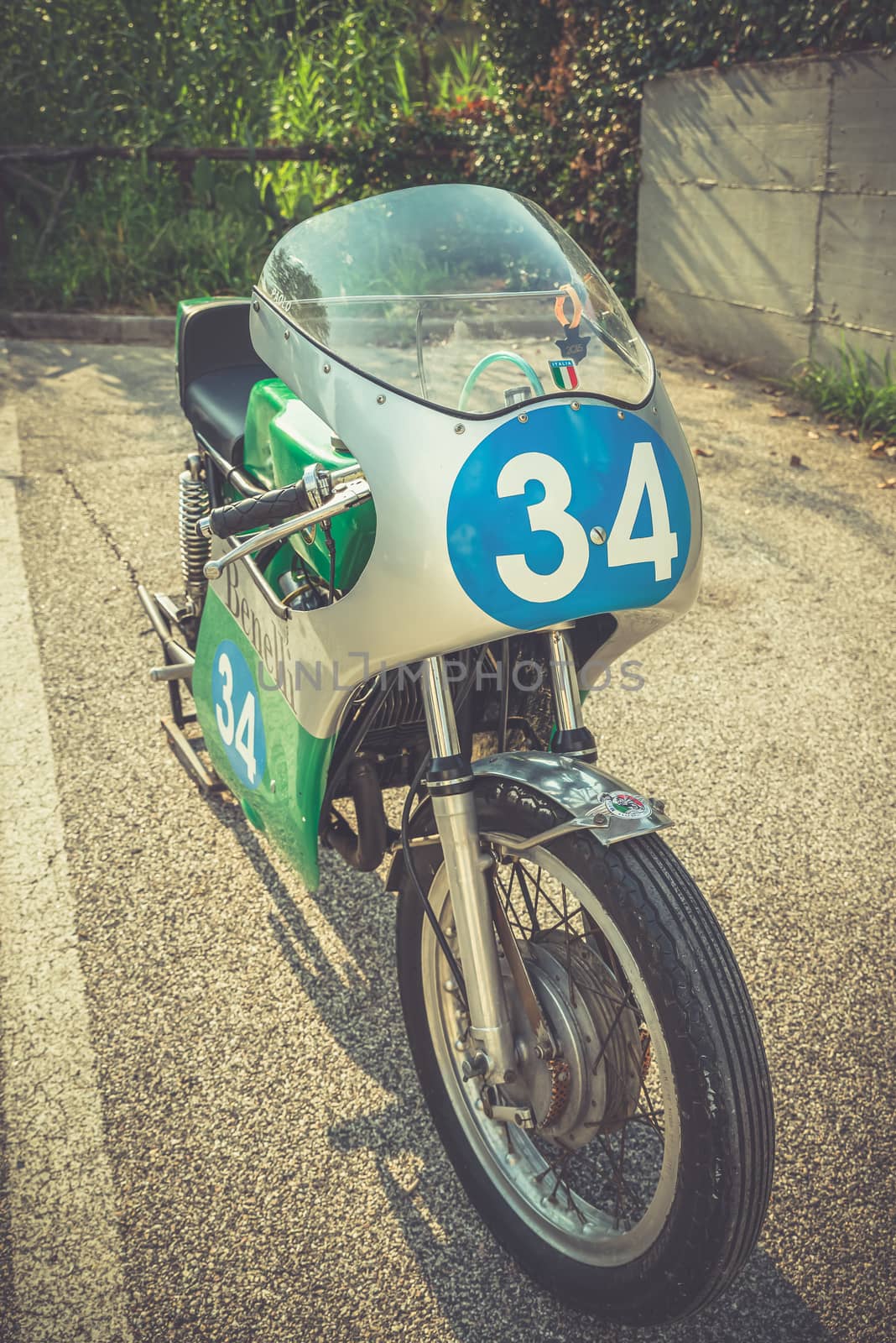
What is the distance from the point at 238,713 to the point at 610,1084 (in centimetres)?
119

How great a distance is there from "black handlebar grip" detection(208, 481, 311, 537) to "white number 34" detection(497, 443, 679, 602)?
319 mm

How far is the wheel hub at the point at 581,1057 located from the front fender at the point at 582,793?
304 millimetres

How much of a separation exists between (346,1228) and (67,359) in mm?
6973

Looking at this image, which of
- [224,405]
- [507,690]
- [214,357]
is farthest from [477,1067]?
[214,357]

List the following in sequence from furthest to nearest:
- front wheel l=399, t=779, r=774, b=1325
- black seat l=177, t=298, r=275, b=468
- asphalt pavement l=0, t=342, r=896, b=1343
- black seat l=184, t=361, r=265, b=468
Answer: black seat l=177, t=298, r=275, b=468 → black seat l=184, t=361, r=265, b=468 → asphalt pavement l=0, t=342, r=896, b=1343 → front wheel l=399, t=779, r=774, b=1325

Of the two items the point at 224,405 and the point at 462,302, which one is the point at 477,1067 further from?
the point at 224,405

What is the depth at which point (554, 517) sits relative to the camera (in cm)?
162

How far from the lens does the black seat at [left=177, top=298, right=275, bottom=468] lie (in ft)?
10.2

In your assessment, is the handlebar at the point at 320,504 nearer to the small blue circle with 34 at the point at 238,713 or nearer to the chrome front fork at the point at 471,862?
the chrome front fork at the point at 471,862

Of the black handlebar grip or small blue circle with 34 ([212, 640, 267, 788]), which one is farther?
small blue circle with 34 ([212, 640, 267, 788])

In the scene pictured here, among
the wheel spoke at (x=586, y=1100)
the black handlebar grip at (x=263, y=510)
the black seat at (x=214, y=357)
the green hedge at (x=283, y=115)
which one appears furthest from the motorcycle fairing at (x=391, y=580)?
the green hedge at (x=283, y=115)

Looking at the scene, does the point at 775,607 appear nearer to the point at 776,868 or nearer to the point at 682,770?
the point at 682,770

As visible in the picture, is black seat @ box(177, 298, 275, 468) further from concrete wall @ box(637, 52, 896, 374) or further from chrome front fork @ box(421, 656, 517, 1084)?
concrete wall @ box(637, 52, 896, 374)

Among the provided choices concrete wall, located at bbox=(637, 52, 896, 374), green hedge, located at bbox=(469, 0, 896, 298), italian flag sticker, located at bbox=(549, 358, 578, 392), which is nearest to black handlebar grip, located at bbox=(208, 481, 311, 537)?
italian flag sticker, located at bbox=(549, 358, 578, 392)
